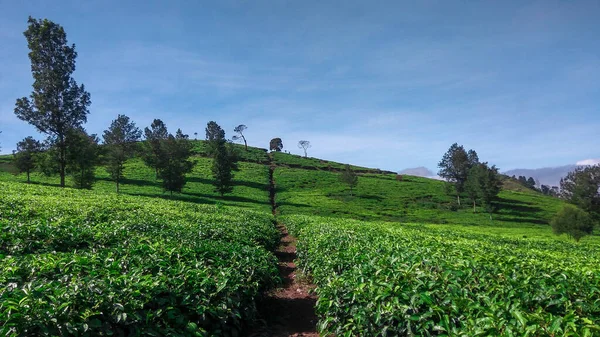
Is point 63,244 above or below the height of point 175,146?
below

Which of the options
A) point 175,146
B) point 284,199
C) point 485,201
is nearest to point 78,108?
point 175,146

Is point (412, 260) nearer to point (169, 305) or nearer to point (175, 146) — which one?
point (169, 305)

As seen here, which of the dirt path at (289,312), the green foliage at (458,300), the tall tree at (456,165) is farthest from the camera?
the tall tree at (456,165)

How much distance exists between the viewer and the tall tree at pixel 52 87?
37.5 meters

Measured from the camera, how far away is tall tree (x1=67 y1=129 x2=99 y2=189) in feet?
136

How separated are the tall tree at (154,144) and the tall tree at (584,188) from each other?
2686 inches

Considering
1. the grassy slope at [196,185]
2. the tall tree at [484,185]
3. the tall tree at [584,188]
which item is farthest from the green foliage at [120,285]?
the tall tree at [484,185]

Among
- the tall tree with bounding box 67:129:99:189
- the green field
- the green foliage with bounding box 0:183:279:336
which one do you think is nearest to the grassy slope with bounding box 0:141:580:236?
the tall tree with bounding box 67:129:99:189

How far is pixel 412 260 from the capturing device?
652 centimetres

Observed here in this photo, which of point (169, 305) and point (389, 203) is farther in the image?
point (389, 203)

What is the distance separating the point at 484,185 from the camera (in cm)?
6769

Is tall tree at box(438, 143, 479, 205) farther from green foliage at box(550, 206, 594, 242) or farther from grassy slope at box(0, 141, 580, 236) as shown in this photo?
green foliage at box(550, 206, 594, 242)

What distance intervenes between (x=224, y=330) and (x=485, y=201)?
7251 cm

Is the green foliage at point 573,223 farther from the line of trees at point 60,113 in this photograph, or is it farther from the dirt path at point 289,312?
the line of trees at point 60,113
